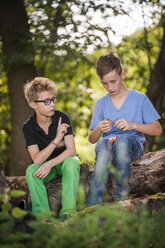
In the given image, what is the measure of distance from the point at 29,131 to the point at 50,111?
311 millimetres

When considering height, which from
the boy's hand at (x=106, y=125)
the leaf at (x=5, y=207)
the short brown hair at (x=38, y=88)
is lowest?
the leaf at (x=5, y=207)

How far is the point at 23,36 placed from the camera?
5.14m

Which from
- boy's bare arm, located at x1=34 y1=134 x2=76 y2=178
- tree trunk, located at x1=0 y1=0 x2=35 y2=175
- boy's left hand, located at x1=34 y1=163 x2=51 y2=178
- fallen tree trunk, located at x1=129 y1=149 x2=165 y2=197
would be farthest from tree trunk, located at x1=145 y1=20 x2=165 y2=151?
boy's left hand, located at x1=34 y1=163 x2=51 y2=178

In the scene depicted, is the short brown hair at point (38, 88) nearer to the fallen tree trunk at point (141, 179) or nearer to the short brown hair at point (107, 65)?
the short brown hair at point (107, 65)

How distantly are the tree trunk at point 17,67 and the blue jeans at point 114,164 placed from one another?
7.58ft

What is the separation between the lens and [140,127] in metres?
3.36

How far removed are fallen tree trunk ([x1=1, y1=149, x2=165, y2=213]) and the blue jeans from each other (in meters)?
0.20

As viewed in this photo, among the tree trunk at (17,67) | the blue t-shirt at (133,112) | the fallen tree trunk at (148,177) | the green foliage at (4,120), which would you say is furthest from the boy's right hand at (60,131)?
the green foliage at (4,120)

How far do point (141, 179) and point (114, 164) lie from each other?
13.0 inches

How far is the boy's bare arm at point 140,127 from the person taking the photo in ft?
10.5

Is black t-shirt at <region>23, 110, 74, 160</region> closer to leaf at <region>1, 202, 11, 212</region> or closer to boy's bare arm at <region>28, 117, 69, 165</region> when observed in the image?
boy's bare arm at <region>28, 117, 69, 165</region>

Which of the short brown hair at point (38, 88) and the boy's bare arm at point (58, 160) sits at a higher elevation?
the short brown hair at point (38, 88)

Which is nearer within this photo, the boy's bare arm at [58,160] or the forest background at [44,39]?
the boy's bare arm at [58,160]

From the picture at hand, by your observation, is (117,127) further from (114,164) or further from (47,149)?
(47,149)
